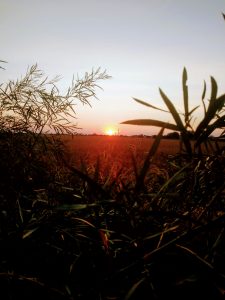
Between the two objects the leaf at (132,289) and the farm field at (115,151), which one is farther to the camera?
the farm field at (115,151)

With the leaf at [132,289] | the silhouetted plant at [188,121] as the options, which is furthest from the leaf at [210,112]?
the leaf at [132,289]

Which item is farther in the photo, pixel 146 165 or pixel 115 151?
pixel 115 151

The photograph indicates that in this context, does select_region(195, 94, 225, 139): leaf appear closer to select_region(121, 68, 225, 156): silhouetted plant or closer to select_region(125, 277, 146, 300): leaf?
select_region(121, 68, 225, 156): silhouetted plant

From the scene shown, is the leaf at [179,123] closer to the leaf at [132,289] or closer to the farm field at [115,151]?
the farm field at [115,151]

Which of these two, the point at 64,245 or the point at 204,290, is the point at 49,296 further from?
the point at 204,290

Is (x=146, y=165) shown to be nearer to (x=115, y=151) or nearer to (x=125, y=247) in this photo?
(x=125, y=247)

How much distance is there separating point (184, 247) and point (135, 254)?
4.9 inches

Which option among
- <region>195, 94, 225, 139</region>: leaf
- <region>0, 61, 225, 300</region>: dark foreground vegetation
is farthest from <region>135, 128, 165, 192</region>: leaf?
<region>195, 94, 225, 139</region>: leaf

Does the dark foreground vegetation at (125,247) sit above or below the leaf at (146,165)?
below

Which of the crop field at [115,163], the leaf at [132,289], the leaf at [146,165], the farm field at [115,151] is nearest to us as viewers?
the leaf at [132,289]

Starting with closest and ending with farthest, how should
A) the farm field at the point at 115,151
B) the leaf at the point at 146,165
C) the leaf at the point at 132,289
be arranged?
the leaf at the point at 132,289
the leaf at the point at 146,165
the farm field at the point at 115,151

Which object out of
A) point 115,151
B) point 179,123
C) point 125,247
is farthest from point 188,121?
point 115,151

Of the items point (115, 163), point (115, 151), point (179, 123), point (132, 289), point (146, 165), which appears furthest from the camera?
point (115, 151)

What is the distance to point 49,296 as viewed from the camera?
67 centimetres
